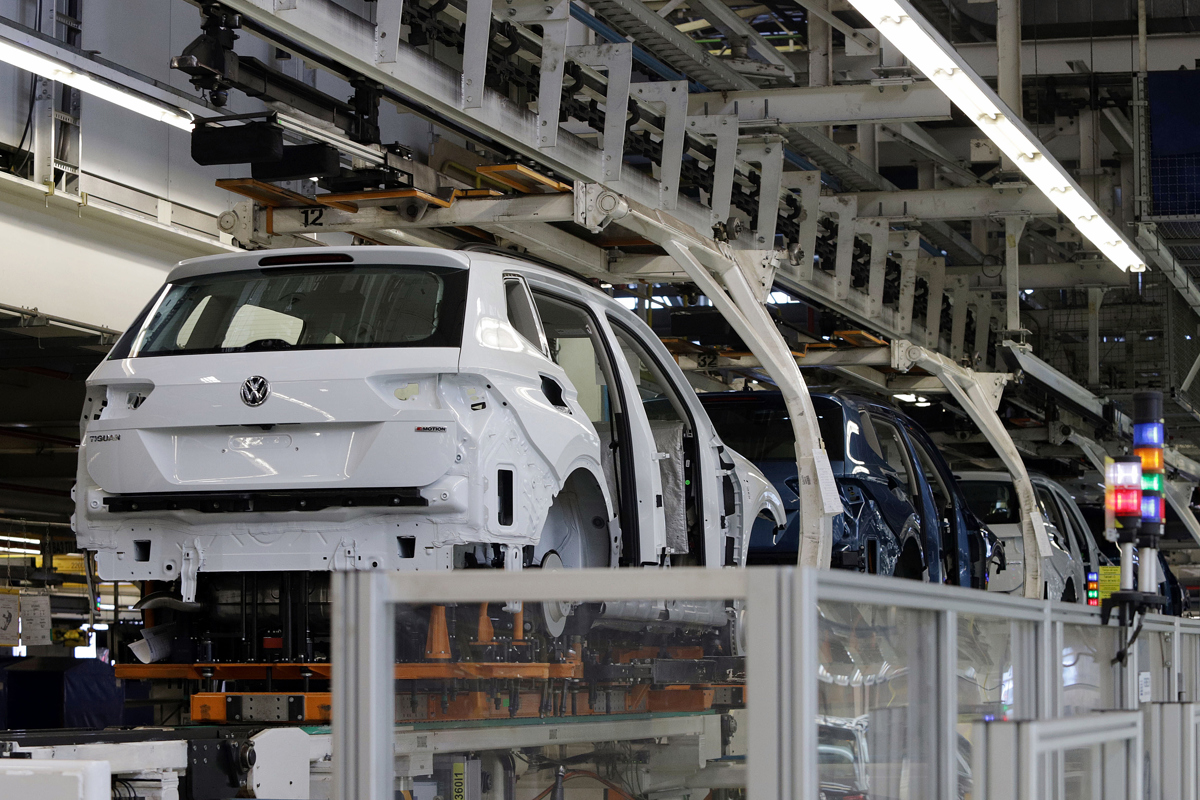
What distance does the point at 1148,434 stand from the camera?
4.70 meters

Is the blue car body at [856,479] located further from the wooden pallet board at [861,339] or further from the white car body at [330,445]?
the white car body at [330,445]

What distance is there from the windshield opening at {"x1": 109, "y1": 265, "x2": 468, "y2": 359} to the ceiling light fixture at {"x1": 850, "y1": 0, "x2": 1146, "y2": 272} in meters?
2.03

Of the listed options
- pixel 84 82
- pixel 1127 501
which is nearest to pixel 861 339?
pixel 84 82

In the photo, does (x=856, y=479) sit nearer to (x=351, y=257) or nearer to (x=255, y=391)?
(x=351, y=257)

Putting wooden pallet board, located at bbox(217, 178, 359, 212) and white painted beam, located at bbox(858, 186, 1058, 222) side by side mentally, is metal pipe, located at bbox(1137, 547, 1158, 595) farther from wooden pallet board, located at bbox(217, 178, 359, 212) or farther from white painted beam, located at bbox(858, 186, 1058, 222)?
white painted beam, located at bbox(858, 186, 1058, 222)

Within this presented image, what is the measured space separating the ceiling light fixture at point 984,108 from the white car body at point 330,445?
198 cm

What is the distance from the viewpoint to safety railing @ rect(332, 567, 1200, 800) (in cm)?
240

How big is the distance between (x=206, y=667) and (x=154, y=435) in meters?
0.80

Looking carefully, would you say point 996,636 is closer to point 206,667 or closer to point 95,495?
point 206,667

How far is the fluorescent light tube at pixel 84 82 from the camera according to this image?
239 inches

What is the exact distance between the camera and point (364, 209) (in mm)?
7590

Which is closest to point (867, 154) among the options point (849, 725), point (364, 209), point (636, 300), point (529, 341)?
point (636, 300)

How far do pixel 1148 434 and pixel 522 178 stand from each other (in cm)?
344

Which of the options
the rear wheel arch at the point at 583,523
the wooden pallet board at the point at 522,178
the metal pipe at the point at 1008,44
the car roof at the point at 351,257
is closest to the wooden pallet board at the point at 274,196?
the wooden pallet board at the point at 522,178
